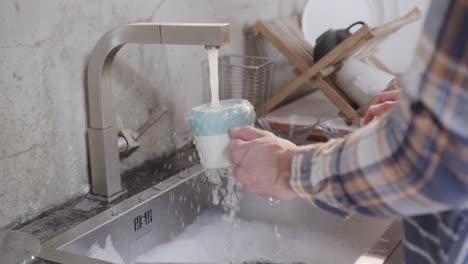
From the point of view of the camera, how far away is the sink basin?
102 centimetres

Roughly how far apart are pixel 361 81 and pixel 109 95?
2.78 ft

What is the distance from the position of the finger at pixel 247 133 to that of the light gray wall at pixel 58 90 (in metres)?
0.43

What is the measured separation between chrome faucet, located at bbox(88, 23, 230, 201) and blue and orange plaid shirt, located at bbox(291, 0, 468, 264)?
0.42 m

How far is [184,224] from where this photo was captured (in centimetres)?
134

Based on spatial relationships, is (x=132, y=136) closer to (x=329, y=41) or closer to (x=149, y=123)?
(x=149, y=123)

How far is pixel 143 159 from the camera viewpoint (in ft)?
4.61

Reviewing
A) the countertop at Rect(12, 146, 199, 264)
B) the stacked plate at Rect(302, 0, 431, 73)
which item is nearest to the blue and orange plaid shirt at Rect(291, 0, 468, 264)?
the countertop at Rect(12, 146, 199, 264)

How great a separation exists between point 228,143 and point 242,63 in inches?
38.5

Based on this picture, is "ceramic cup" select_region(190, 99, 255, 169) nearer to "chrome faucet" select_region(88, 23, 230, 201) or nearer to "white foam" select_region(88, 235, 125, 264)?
"chrome faucet" select_region(88, 23, 230, 201)

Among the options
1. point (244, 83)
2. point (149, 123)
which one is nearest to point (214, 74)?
point (149, 123)

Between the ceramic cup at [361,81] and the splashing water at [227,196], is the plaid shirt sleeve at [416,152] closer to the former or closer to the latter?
the splashing water at [227,196]

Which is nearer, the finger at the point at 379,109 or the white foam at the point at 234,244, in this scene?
the finger at the point at 379,109

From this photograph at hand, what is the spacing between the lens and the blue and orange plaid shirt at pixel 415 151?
48 cm

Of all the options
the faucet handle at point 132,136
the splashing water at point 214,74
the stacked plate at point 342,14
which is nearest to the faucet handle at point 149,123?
the faucet handle at point 132,136
